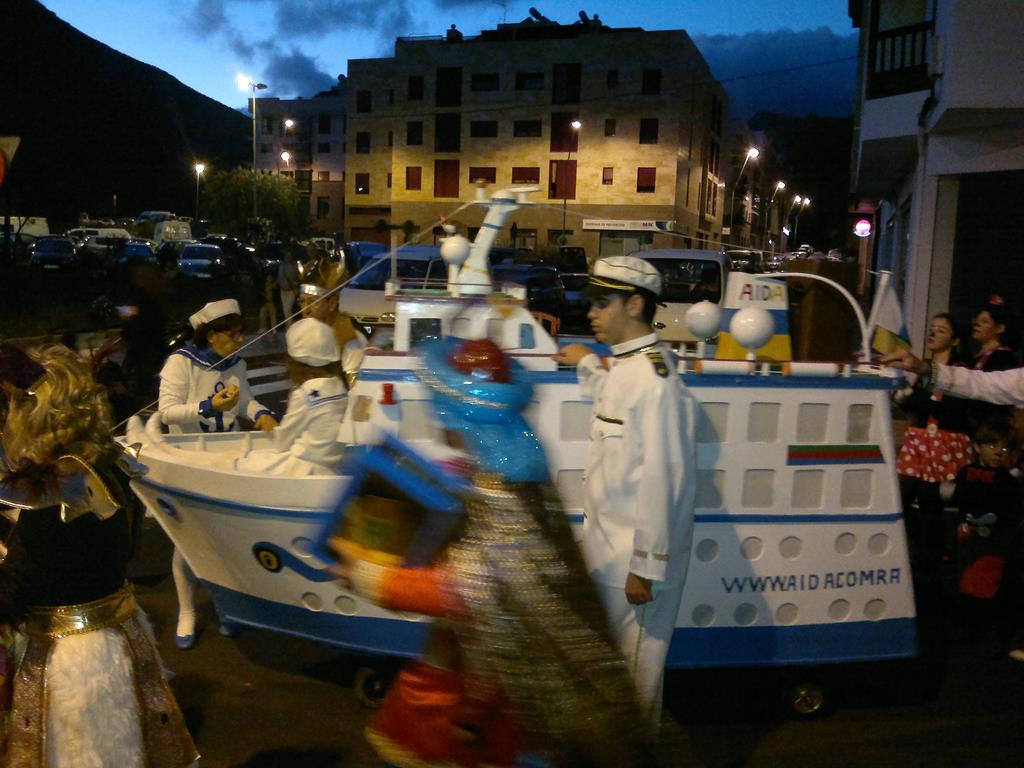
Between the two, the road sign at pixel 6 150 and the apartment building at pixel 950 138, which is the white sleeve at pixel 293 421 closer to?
the road sign at pixel 6 150

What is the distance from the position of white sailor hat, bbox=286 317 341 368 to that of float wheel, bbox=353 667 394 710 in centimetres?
153

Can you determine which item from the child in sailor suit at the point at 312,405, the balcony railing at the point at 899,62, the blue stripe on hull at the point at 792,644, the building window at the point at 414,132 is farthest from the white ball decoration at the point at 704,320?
the building window at the point at 414,132

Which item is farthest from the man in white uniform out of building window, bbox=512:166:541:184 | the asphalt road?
building window, bbox=512:166:541:184

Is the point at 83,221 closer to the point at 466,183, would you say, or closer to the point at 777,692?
the point at 466,183

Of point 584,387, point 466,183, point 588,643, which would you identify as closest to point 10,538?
point 588,643

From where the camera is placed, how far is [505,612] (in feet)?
7.72

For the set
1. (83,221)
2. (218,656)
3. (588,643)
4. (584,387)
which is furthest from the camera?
(83,221)

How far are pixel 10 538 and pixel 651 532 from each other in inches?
81.7

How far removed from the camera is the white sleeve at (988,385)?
4648 millimetres

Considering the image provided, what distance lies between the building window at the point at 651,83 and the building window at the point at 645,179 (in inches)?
160

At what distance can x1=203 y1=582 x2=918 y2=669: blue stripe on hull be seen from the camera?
177 inches

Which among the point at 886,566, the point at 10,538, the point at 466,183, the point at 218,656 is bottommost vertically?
the point at 218,656

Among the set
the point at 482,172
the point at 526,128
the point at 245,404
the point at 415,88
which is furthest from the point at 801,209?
the point at 245,404

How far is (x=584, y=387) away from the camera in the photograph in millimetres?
4195
